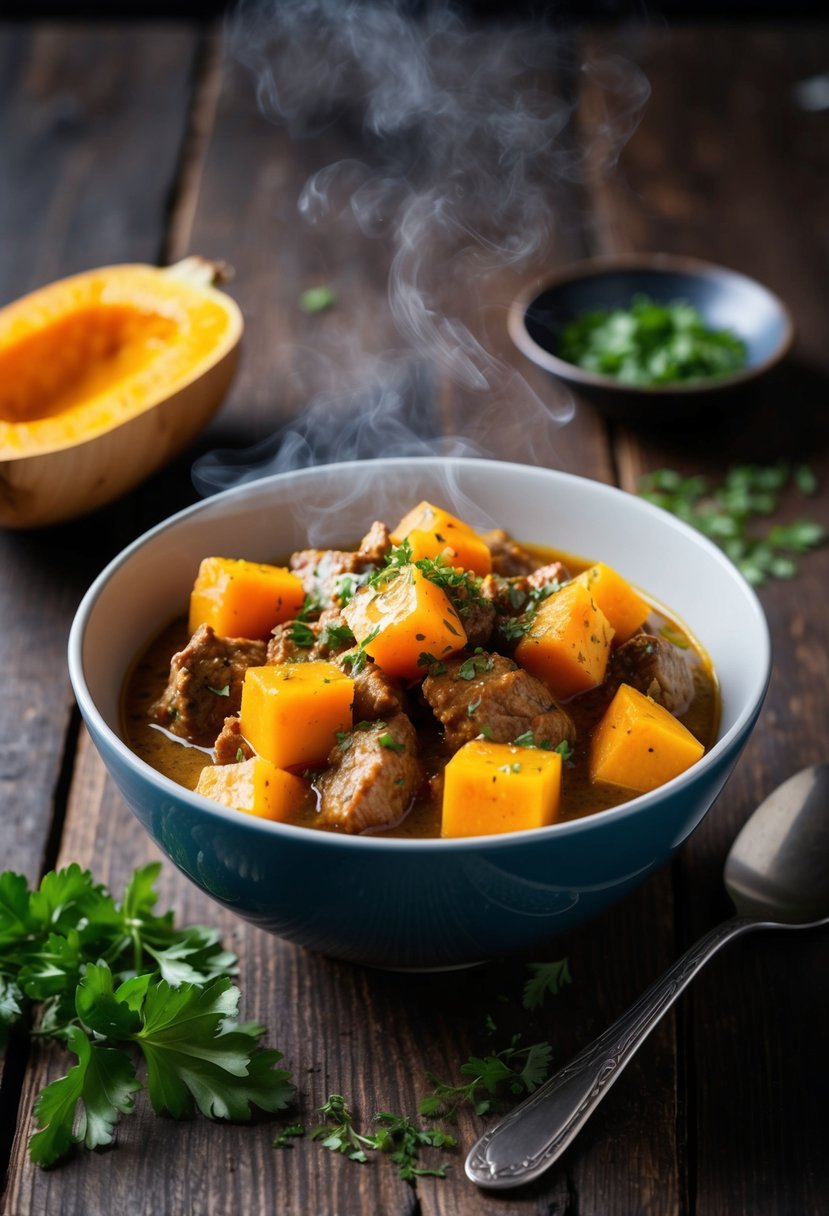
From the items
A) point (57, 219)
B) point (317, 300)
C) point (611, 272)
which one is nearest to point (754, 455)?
point (611, 272)

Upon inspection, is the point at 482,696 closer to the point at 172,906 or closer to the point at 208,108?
the point at 172,906

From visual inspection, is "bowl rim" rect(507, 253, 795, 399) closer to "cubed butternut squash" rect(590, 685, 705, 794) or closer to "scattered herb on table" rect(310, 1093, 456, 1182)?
"cubed butternut squash" rect(590, 685, 705, 794)

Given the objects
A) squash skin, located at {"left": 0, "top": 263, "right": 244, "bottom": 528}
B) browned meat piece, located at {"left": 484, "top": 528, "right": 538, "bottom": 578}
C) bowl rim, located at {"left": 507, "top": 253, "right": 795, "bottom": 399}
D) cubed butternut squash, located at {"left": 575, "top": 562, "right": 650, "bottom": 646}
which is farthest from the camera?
bowl rim, located at {"left": 507, "top": 253, "right": 795, "bottom": 399}

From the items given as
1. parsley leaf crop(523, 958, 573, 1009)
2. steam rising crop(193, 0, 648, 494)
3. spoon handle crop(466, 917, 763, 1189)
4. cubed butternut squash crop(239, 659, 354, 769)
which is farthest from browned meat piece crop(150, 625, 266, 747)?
steam rising crop(193, 0, 648, 494)

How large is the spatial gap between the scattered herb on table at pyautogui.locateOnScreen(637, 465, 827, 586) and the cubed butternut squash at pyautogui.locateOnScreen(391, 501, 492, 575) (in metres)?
1.19

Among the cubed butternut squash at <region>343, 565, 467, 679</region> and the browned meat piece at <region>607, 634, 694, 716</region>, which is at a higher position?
the cubed butternut squash at <region>343, 565, 467, 679</region>

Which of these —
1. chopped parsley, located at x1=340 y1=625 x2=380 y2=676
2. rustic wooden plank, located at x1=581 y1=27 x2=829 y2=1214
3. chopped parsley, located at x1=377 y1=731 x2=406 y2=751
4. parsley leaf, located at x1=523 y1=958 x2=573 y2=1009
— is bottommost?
rustic wooden plank, located at x1=581 y1=27 x2=829 y2=1214

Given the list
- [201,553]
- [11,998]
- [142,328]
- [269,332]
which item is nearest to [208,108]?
[269,332]

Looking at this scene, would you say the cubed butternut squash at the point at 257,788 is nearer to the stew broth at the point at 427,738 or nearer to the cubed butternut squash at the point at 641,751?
the stew broth at the point at 427,738

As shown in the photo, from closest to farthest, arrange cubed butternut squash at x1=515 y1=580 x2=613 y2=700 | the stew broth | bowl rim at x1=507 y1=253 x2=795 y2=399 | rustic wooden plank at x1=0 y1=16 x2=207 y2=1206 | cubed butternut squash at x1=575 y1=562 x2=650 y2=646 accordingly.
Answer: the stew broth → cubed butternut squash at x1=515 y1=580 x2=613 y2=700 → cubed butternut squash at x1=575 y1=562 x2=650 y2=646 → rustic wooden plank at x1=0 y1=16 x2=207 y2=1206 → bowl rim at x1=507 y1=253 x2=795 y2=399

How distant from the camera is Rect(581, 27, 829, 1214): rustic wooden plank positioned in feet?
7.13

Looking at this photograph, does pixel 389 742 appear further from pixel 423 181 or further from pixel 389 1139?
pixel 423 181

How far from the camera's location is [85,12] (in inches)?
293

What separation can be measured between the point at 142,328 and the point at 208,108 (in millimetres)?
2420
